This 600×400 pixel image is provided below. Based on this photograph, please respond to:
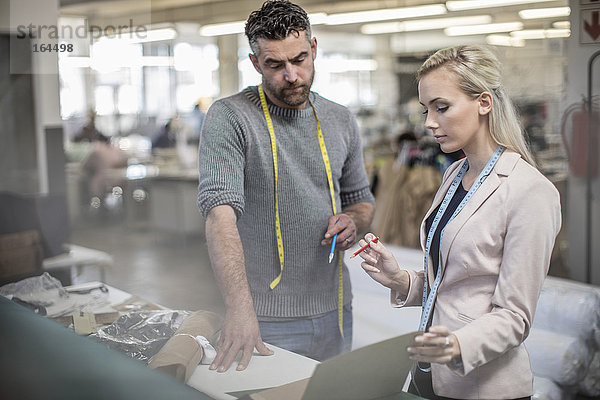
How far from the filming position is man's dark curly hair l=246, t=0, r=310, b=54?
1647 mm

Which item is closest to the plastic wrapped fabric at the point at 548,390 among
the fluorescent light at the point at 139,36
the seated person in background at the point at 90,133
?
the fluorescent light at the point at 139,36

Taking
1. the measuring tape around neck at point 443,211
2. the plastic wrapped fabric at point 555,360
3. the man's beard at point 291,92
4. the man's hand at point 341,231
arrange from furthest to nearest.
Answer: the plastic wrapped fabric at point 555,360 → the man's hand at point 341,231 → the man's beard at point 291,92 → the measuring tape around neck at point 443,211

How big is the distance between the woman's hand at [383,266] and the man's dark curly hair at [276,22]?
1.79 ft

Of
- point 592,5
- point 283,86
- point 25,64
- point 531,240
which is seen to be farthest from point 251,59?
point 25,64

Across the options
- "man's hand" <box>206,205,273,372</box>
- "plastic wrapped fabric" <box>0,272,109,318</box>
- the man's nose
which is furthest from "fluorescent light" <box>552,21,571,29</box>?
"plastic wrapped fabric" <box>0,272,109,318</box>

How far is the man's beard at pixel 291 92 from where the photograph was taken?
66.8 inches

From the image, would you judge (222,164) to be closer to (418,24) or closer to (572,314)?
(572,314)

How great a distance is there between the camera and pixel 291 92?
171cm

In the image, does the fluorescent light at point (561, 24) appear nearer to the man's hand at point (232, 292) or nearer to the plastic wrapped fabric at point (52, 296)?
the man's hand at point (232, 292)

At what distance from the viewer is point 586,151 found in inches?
135

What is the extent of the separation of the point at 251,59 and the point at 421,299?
74 centimetres

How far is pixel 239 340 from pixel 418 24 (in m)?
4.01

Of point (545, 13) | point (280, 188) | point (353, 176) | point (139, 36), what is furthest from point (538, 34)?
point (280, 188)

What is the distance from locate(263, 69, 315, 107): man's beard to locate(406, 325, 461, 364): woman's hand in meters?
0.73
